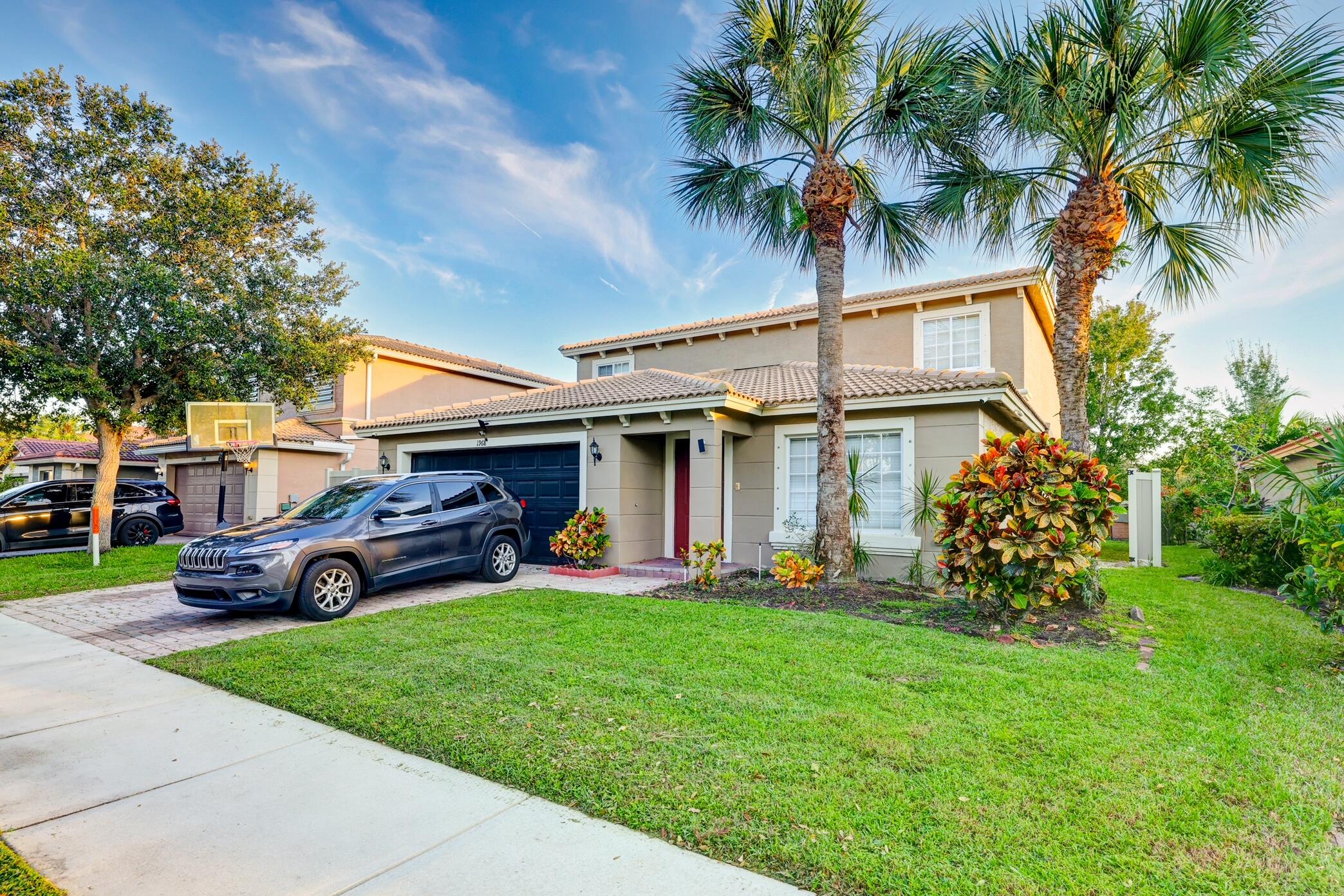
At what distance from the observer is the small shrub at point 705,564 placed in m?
8.85

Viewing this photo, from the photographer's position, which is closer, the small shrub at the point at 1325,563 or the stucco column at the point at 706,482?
the small shrub at the point at 1325,563

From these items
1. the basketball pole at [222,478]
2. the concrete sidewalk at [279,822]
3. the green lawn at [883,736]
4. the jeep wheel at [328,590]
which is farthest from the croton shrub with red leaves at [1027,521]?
the basketball pole at [222,478]

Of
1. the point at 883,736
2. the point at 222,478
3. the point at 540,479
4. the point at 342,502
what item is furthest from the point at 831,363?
the point at 222,478

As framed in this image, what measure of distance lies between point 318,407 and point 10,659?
47.3 feet

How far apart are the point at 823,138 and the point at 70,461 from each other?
3082 centimetres

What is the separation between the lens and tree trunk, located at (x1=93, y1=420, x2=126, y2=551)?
1361cm

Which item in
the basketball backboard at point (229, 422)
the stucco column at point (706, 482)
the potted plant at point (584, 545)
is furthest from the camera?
the basketball backboard at point (229, 422)

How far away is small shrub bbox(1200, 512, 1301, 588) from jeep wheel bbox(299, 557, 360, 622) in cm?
1291

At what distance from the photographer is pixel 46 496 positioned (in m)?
14.6

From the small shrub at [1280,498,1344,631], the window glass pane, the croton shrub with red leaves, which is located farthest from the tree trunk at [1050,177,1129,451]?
the small shrub at [1280,498,1344,631]

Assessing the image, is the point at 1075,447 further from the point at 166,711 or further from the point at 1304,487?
the point at 166,711

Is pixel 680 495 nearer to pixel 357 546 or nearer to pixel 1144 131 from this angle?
pixel 357 546

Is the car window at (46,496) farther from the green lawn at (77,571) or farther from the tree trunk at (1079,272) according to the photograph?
the tree trunk at (1079,272)

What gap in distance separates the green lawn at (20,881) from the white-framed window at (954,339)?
14446 millimetres
